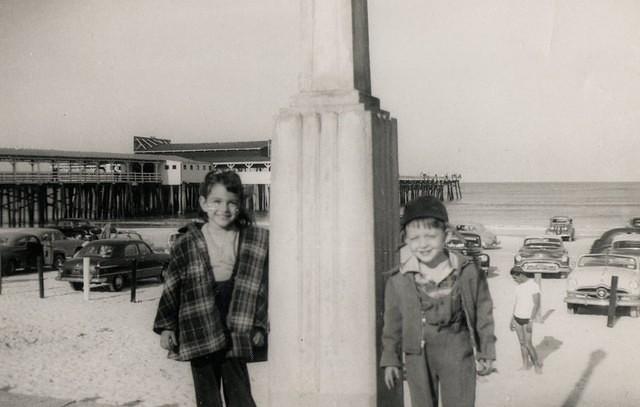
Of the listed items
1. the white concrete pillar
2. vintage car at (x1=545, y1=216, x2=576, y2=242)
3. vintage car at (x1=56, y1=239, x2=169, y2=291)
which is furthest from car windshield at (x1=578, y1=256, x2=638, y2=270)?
vintage car at (x1=545, y1=216, x2=576, y2=242)

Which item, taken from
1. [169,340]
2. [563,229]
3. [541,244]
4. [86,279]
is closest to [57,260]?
[86,279]

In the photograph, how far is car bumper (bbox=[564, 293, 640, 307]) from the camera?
1209 centimetres

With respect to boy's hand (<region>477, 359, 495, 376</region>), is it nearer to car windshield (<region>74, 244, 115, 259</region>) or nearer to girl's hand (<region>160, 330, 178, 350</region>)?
girl's hand (<region>160, 330, 178, 350</region>)

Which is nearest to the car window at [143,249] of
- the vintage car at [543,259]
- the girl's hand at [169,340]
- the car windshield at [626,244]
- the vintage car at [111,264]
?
the vintage car at [111,264]

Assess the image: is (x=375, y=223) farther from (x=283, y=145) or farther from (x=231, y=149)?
(x=231, y=149)

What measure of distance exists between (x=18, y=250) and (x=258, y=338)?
1773cm

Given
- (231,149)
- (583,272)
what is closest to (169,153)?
(231,149)

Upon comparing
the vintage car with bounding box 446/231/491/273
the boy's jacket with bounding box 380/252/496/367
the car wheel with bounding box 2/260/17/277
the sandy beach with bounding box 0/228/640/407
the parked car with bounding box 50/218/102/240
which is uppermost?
the boy's jacket with bounding box 380/252/496/367

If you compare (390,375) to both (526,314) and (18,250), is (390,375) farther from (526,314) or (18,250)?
(18,250)

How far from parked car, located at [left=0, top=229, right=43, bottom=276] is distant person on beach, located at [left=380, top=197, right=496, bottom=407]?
17599 millimetres

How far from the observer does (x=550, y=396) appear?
24.4 feet

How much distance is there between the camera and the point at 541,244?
1905cm

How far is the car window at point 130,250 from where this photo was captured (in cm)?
1609

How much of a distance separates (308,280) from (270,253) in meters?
0.26
